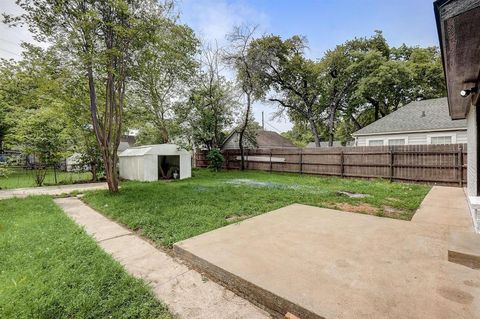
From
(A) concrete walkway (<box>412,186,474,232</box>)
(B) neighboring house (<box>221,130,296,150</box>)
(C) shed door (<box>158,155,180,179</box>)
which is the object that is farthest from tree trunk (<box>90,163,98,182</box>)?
(A) concrete walkway (<box>412,186,474,232</box>)

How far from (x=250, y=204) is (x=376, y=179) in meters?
6.78

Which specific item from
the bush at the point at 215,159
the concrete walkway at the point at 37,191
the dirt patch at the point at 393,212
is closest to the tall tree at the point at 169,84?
the bush at the point at 215,159

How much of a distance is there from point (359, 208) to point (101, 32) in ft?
26.0

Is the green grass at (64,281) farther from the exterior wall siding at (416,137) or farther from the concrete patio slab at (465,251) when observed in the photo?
the exterior wall siding at (416,137)

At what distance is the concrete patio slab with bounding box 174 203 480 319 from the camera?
171 centimetres

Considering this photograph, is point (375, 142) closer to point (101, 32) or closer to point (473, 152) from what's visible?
point (473, 152)

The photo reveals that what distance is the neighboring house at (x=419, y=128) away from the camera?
11.3 meters

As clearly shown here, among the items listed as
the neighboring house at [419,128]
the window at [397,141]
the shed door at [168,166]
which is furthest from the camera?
the window at [397,141]

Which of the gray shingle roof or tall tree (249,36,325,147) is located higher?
tall tree (249,36,325,147)

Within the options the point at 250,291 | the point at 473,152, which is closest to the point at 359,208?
the point at 473,152

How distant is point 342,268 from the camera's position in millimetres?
2268

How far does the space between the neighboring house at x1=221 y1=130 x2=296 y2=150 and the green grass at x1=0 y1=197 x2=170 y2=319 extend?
43.8ft

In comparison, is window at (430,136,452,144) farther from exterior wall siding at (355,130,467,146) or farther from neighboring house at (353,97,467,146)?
exterior wall siding at (355,130,467,146)

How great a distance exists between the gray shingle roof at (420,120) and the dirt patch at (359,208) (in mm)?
9875
